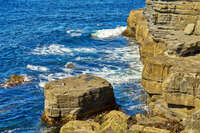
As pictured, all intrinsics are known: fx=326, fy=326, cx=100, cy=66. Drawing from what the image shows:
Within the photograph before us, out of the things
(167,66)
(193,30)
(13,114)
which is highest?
(193,30)

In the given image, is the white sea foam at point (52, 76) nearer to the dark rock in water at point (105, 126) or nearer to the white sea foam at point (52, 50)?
the white sea foam at point (52, 50)

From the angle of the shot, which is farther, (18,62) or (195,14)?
(18,62)

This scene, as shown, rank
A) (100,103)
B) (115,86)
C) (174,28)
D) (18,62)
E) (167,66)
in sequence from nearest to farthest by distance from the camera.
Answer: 1. (167,66)
2. (100,103)
3. (174,28)
4. (115,86)
5. (18,62)

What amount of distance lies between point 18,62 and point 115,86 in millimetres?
13874

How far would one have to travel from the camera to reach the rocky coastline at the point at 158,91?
17.5 meters

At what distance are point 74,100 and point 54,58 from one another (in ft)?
59.2

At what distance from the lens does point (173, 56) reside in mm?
21250

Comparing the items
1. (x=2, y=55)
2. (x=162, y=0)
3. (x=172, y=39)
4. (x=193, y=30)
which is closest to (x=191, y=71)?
(x=172, y=39)

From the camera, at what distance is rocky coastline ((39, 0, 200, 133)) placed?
687 inches

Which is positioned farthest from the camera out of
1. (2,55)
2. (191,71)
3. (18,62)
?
(2,55)

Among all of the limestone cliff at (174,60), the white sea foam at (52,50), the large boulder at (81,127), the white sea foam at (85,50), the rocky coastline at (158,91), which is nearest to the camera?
the large boulder at (81,127)

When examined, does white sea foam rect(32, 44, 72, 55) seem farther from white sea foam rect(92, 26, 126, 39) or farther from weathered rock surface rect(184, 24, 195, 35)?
weathered rock surface rect(184, 24, 195, 35)

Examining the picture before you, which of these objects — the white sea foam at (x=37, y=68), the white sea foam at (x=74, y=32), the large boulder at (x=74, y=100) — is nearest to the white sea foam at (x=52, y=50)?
the white sea foam at (x=37, y=68)

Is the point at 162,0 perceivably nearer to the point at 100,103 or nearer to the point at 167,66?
the point at 167,66
